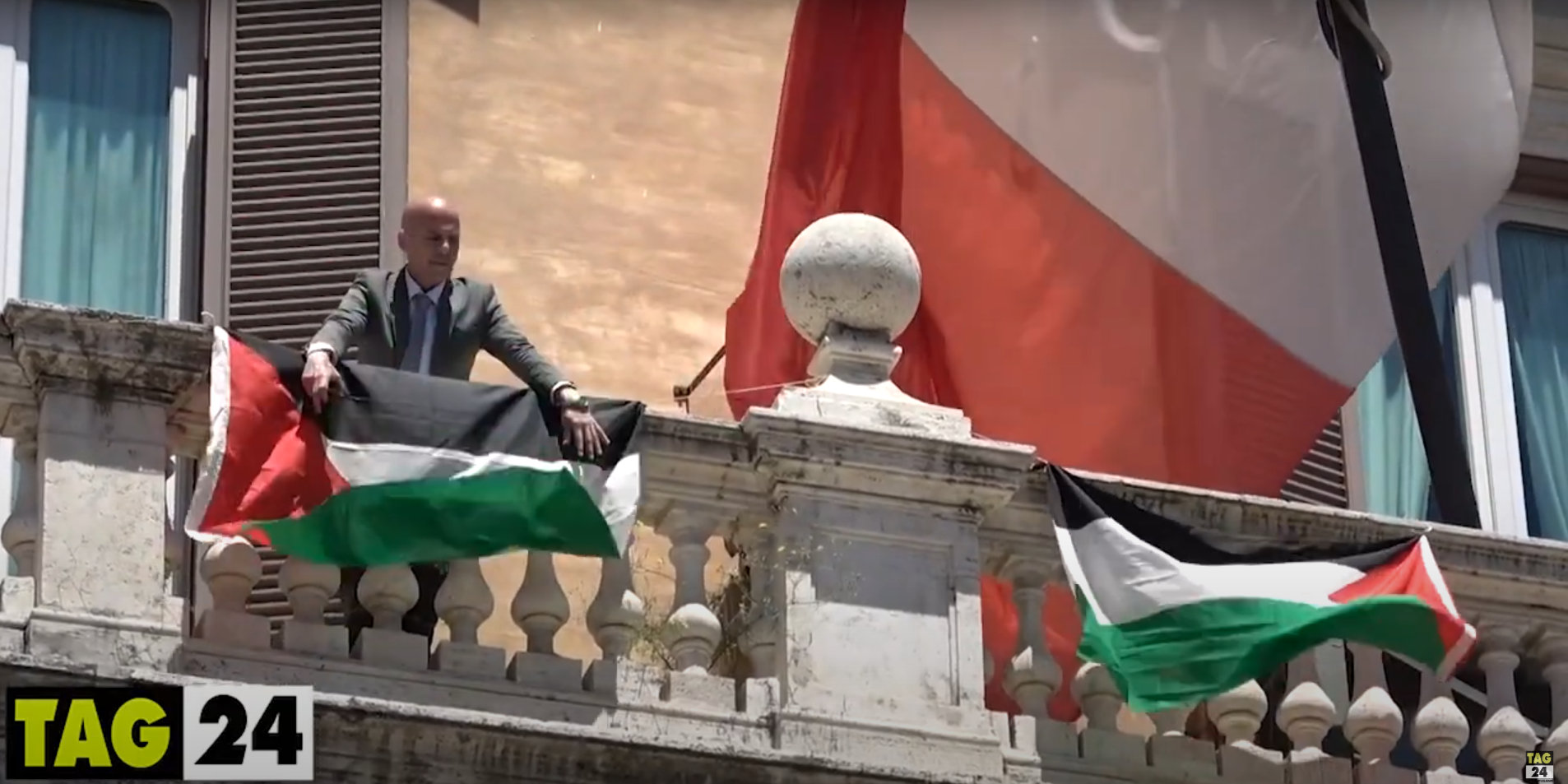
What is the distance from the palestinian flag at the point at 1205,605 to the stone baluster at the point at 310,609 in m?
1.95

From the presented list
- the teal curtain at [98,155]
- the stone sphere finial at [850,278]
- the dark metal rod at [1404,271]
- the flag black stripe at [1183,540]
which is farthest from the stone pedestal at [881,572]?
the teal curtain at [98,155]

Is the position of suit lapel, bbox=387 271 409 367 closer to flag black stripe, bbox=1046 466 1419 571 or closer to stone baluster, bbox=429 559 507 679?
stone baluster, bbox=429 559 507 679

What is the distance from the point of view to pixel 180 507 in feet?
40.2

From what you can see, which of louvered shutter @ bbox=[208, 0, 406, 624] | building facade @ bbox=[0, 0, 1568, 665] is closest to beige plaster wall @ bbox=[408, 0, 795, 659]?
building facade @ bbox=[0, 0, 1568, 665]

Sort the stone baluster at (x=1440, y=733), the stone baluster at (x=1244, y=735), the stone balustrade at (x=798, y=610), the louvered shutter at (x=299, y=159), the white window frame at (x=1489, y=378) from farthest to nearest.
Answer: the white window frame at (x=1489, y=378)
the louvered shutter at (x=299, y=159)
the stone baluster at (x=1440, y=733)
the stone baluster at (x=1244, y=735)
the stone balustrade at (x=798, y=610)

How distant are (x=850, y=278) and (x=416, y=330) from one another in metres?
1.15

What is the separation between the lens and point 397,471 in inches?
409

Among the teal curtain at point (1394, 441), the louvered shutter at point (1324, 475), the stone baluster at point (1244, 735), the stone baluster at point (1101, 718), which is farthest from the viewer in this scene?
the teal curtain at point (1394, 441)

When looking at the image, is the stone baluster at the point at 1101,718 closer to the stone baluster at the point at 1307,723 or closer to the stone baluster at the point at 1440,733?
the stone baluster at the point at 1307,723

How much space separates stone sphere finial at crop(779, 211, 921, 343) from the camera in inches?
437

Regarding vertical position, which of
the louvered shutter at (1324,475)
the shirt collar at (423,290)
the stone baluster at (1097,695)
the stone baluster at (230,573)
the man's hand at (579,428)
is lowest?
the stone baluster at (1097,695)

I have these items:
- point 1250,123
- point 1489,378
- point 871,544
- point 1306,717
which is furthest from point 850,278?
point 1489,378

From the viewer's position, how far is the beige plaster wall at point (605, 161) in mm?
13461

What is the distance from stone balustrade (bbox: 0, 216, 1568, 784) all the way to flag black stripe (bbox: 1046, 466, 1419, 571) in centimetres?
6
